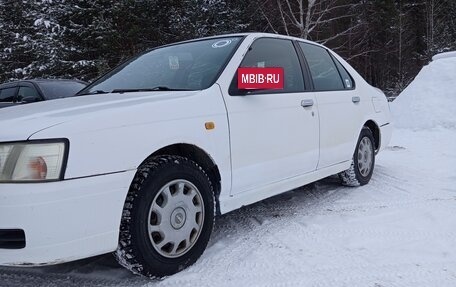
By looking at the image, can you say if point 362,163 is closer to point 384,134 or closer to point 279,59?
point 384,134

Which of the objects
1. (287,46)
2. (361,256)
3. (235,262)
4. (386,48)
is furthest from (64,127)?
(386,48)

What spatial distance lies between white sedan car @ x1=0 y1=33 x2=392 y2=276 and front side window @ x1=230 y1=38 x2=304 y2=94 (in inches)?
0.5

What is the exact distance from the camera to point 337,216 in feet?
12.0

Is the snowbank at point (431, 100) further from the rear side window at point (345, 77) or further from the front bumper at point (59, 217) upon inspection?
the front bumper at point (59, 217)

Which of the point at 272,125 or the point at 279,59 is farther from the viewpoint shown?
the point at 279,59

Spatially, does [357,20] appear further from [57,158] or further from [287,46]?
[57,158]

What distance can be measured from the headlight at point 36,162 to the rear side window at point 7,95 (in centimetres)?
706

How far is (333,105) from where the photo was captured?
400 centimetres

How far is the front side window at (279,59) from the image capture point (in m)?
3.34

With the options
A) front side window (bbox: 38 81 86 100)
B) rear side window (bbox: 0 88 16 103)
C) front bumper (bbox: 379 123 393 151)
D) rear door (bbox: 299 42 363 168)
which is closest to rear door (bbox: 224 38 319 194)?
rear door (bbox: 299 42 363 168)

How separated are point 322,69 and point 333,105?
41 cm

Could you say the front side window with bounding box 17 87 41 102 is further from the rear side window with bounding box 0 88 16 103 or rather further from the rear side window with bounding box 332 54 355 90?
the rear side window with bounding box 332 54 355 90

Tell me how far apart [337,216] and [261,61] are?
4.77 ft

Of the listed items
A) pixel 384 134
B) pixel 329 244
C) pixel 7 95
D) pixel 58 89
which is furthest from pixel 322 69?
pixel 7 95
